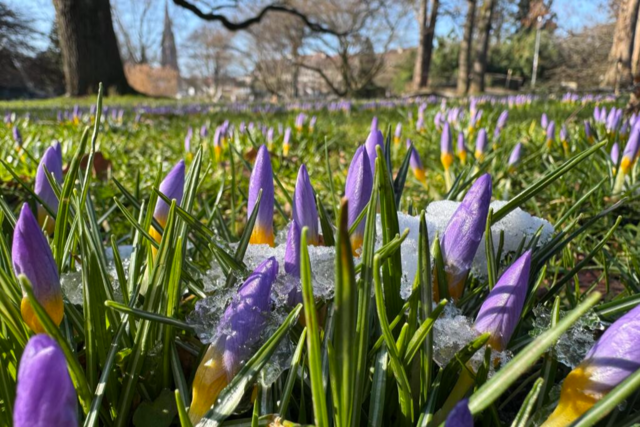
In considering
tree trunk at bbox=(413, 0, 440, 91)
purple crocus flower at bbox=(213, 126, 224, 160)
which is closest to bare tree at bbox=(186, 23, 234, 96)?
tree trunk at bbox=(413, 0, 440, 91)

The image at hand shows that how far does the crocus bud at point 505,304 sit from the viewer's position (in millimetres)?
554

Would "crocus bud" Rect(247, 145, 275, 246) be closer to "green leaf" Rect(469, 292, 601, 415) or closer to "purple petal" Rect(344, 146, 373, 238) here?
"purple petal" Rect(344, 146, 373, 238)

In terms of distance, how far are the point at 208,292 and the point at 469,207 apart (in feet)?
1.41

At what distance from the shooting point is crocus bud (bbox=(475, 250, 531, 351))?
554 millimetres

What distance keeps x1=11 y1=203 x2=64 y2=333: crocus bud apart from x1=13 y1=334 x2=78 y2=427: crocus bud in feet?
0.65

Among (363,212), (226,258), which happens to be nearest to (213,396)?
(226,258)

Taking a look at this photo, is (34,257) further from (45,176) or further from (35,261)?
(45,176)

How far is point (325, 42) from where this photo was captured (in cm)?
2373

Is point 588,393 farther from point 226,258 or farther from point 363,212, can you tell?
point 226,258

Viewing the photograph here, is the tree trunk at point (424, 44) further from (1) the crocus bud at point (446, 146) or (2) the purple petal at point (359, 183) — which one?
(2) the purple petal at point (359, 183)

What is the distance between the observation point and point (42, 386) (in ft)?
1.17

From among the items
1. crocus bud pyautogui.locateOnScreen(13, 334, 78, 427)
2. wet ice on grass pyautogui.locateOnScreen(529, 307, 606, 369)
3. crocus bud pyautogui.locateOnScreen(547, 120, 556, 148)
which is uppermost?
crocus bud pyautogui.locateOnScreen(547, 120, 556, 148)

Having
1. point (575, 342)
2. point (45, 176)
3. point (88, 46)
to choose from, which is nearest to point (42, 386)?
point (575, 342)

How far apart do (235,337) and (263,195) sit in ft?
0.86
